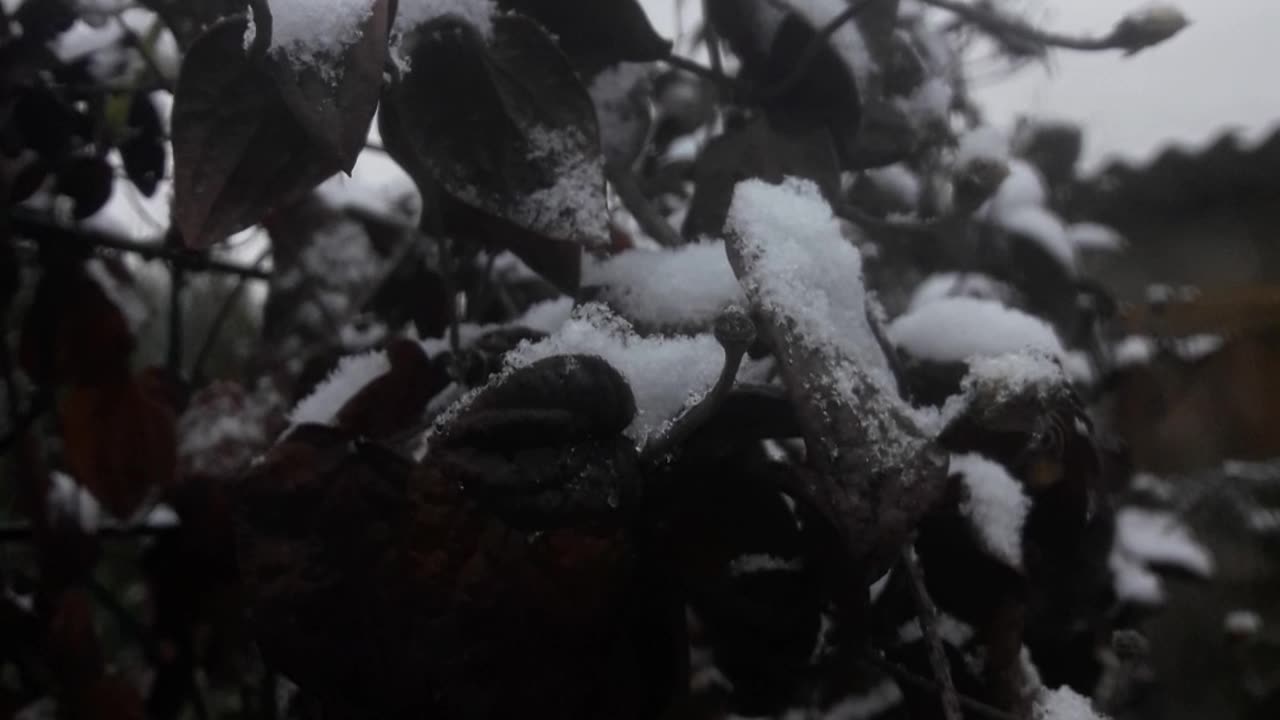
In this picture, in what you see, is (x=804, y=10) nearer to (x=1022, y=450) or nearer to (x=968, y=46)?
(x=1022, y=450)

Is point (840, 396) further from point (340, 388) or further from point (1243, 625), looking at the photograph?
point (1243, 625)

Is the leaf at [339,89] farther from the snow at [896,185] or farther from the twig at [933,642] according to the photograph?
the snow at [896,185]

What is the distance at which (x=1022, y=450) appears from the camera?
1.68 ft

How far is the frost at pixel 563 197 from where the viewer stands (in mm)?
457

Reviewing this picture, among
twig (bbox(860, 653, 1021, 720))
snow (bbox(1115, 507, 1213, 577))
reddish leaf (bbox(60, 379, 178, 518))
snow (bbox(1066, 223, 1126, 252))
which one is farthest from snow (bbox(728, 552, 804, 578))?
snow (bbox(1066, 223, 1126, 252))

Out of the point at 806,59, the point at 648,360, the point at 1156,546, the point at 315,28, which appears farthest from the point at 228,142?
the point at 1156,546

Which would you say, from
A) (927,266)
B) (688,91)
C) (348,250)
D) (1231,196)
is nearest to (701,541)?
(348,250)

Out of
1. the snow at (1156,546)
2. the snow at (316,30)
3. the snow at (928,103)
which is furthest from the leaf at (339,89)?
the snow at (1156,546)

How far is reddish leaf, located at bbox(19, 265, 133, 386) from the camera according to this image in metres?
0.73

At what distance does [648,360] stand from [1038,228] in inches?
21.8

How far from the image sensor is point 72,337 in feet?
2.40

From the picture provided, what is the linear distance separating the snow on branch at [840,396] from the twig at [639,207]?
210 mm

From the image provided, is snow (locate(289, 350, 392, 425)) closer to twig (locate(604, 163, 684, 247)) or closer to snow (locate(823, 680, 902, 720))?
twig (locate(604, 163, 684, 247))

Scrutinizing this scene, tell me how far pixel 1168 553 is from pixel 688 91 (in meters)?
0.71
